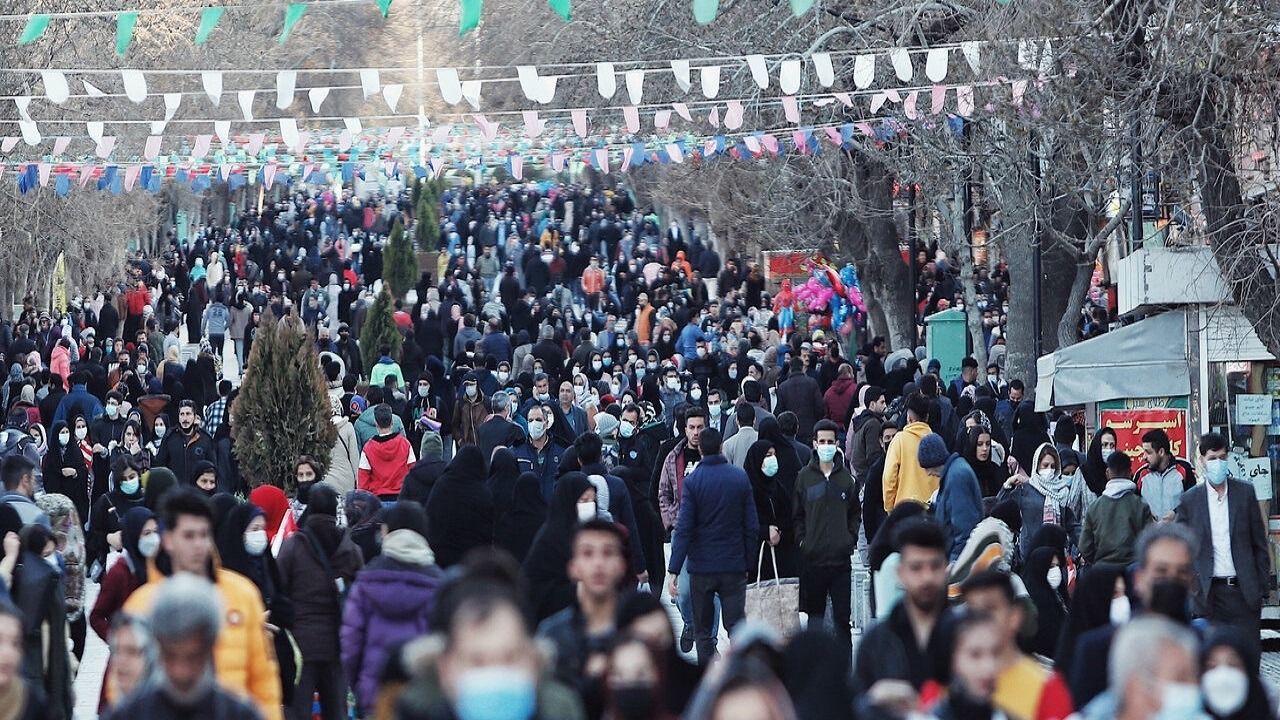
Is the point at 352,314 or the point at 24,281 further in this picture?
the point at 24,281

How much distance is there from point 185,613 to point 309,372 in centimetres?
1421

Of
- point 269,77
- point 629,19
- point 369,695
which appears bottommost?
point 369,695

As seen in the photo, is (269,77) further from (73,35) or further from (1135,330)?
A: (1135,330)

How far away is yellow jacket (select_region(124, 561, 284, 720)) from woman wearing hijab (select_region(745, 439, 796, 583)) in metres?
6.53

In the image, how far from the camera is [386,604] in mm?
9328

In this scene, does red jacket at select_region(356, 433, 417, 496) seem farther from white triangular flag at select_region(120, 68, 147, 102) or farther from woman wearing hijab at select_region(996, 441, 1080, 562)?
white triangular flag at select_region(120, 68, 147, 102)

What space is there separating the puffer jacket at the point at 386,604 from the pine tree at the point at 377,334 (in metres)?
25.2

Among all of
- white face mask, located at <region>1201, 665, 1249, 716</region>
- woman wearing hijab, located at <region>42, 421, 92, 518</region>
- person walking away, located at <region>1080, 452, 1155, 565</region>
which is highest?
woman wearing hijab, located at <region>42, 421, 92, 518</region>

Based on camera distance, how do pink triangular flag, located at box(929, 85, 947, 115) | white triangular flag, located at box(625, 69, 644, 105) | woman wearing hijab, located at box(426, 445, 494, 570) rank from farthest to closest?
pink triangular flag, located at box(929, 85, 947, 115) < white triangular flag, located at box(625, 69, 644, 105) < woman wearing hijab, located at box(426, 445, 494, 570)

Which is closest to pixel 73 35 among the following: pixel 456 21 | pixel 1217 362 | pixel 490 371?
pixel 490 371

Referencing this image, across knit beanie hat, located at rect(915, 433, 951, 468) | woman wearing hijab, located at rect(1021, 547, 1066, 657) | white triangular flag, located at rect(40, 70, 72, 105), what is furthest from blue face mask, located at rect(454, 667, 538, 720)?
white triangular flag, located at rect(40, 70, 72, 105)

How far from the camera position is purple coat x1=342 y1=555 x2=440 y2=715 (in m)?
9.27

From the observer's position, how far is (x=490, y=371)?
91.6 feet

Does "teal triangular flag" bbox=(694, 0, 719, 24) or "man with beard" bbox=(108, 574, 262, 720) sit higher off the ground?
"teal triangular flag" bbox=(694, 0, 719, 24)
